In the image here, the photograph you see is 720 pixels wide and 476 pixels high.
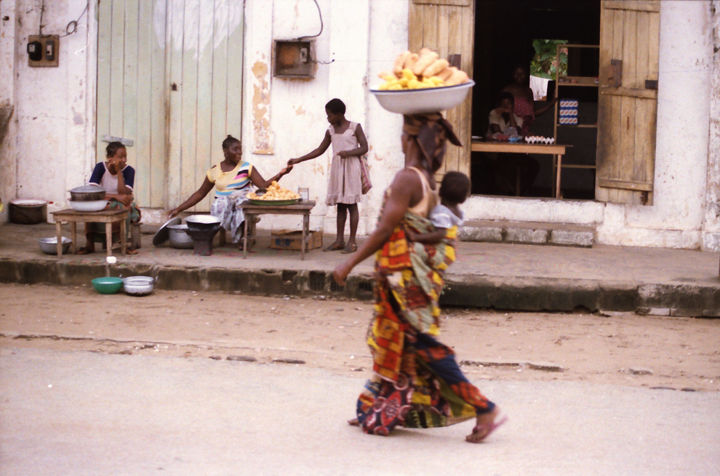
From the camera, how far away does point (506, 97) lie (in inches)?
520

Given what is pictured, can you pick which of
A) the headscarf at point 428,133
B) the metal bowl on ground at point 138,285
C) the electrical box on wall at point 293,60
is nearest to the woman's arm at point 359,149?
the electrical box on wall at point 293,60

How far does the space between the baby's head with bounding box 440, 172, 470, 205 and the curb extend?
3.63 m

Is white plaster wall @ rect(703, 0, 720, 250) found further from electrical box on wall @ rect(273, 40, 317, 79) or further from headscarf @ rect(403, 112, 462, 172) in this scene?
headscarf @ rect(403, 112, 462, 172)

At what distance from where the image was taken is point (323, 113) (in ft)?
37.8

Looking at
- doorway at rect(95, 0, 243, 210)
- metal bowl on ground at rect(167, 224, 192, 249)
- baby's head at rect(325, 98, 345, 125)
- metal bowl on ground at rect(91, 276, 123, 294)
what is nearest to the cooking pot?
metal bowl on ground at rect(91, 276, 123, 294)

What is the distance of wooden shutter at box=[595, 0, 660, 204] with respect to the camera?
10734 mm

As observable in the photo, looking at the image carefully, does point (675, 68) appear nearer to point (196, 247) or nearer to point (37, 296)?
point (196, 247)

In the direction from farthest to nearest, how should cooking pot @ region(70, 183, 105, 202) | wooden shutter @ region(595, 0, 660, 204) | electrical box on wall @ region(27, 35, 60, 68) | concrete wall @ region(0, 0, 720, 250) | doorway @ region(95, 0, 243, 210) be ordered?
electrical box on wall @ region(27, 35, 60, 68) < doorway @ region(95, 0, 243, 210) < concrete wall @ region(0, 0, 720, 250) < wooden shutter @ region(595, 0, 660, 204) < cooking pot @ region(70, 183, 105, 202)

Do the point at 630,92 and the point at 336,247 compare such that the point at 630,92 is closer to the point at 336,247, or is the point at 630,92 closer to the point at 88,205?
the point at 336,247

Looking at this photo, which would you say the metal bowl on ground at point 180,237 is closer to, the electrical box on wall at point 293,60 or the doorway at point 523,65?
the electrical box on wall at point 293,60

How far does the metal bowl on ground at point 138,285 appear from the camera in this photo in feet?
30.0

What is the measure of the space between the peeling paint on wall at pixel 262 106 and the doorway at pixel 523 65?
337cm

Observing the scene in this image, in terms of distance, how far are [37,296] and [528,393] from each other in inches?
192

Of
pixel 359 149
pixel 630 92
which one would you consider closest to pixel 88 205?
pixel 359 149
